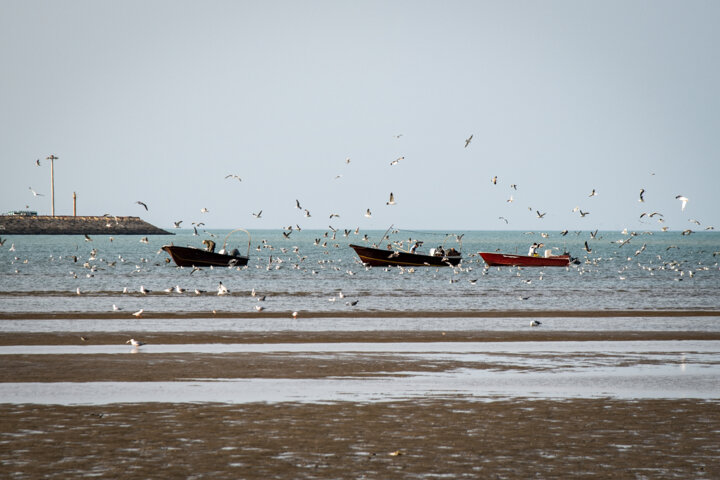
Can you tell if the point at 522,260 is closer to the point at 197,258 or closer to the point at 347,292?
the point at 197,258

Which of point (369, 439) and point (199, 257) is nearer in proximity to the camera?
point (369, 439)

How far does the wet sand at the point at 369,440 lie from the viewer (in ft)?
32.9

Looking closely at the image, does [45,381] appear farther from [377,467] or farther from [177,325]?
[177,325]

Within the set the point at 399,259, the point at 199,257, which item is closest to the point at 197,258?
the point at 199,257

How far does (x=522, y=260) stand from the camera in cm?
8612

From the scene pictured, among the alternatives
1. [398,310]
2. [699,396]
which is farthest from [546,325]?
[699,396]

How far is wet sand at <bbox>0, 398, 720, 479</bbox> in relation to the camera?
10.0 metres

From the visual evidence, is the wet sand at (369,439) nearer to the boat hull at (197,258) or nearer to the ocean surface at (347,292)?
the ocean surface at (347,292)

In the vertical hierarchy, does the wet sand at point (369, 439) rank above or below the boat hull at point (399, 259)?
above

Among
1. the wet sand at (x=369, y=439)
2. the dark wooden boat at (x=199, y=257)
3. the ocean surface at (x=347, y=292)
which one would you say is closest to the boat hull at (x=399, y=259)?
the ocean surface at (x=347, y=292)

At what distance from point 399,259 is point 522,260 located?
12224mm

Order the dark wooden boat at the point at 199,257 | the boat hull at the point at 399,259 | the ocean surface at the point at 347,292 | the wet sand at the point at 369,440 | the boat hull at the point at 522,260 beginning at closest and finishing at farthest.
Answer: the wet sand at the point at 369,440 < the ocean surface at the point at 347,292 < the dark wooden boat at the point at 199,257 < the boat hull at the point at 399,259 < the boat hull at the point at 522,260

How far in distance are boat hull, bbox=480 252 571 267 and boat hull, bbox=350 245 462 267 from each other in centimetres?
446

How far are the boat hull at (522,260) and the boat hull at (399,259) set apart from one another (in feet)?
14.6
